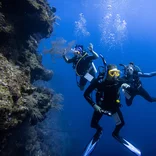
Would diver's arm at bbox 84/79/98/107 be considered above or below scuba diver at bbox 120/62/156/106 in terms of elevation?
below

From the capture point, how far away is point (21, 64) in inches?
327

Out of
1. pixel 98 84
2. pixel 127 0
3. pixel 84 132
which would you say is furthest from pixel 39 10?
pixel 127 0

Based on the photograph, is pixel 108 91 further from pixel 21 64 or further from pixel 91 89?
pixel 21 64

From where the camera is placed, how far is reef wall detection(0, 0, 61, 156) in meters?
5.17

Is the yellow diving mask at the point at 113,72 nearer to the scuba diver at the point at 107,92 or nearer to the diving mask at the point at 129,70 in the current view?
the scuba diver at the point at 107,92

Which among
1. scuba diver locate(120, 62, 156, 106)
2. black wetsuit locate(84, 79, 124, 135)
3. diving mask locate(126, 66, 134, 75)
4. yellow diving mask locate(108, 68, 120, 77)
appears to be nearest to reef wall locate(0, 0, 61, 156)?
black wetsuit locate(84, 79, 124, 135)

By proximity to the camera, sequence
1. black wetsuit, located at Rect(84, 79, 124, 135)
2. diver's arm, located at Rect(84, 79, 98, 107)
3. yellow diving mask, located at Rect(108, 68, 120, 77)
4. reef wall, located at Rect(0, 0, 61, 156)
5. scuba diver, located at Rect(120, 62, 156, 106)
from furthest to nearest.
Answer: scuba diver, located at Rect(120, 62, 156, 106) → diver's arm, located at Rect(84, 79, 98, 107) → black wetsuit, located at Rect(84, 79, 124, 135) → yellow diving mask, located at Rect(108, 68, 120, 77) → reef wall, located at Rect(0, 0, 61, 156)

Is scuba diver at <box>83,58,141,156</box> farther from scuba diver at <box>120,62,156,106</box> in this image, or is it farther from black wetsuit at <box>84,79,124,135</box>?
scuba diver at <box>120,62,156,106</box>

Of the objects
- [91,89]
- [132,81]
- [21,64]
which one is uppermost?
[132,81]

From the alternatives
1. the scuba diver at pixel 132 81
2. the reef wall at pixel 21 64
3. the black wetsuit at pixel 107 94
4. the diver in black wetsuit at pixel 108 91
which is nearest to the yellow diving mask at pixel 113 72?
the diver in black wetsuit at pixel 108 91

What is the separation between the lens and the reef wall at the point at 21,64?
5168mm

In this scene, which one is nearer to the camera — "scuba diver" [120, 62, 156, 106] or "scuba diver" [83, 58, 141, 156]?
"scuba diver" [83, 58, 141, 156]

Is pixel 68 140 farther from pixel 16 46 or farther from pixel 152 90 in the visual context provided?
pixel 152 90

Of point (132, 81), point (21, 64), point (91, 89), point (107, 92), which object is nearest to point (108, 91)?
point (107, 92)
